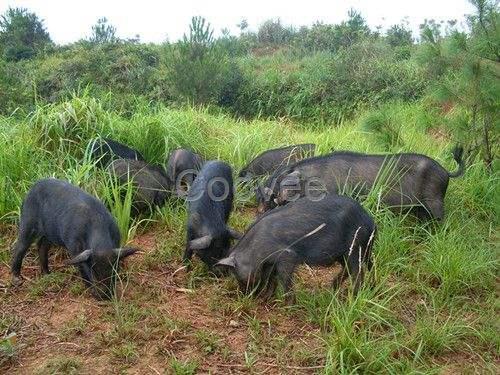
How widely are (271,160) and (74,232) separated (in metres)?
3.20

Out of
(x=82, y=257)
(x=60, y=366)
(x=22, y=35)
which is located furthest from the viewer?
(x=22, y=35)

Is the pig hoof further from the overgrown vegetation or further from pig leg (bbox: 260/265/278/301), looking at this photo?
pig leg (bbox: 260/265/278/301)

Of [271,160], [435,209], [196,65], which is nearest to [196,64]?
[196,65]

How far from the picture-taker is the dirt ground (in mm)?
3592

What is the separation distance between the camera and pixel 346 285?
4.60 m

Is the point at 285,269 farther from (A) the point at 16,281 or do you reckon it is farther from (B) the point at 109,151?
(B) the point at 109,151

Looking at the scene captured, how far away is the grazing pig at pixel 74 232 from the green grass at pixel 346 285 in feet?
0.91

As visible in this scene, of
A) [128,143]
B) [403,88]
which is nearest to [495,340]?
[128,143]

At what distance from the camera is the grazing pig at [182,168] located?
6.34 m

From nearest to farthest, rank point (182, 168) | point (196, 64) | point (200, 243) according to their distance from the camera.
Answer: point (200, 243) → point (182, 168) → point (196, 64)

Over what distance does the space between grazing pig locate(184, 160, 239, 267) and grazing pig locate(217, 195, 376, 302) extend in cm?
37

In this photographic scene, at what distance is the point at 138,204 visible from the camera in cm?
587

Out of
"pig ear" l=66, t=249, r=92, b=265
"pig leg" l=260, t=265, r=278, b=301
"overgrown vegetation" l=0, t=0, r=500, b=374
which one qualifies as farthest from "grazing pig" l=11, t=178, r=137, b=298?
"pig leg" l=260, t=265, r=278, b=301

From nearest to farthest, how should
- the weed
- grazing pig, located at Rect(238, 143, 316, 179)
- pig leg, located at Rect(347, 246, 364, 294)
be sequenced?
the weed, pig leg, located at Rect(347, 246, 364, 294), grazing pig, located at Rect(238, 143, 316, 179)
